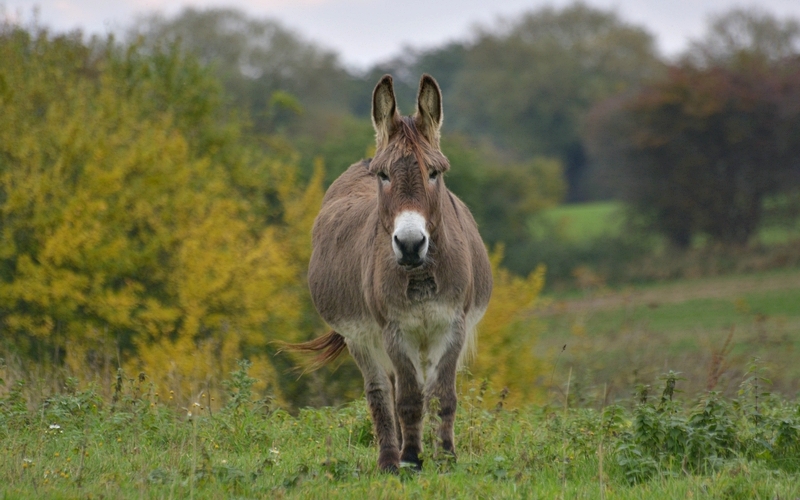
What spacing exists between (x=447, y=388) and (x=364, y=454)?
0.81m

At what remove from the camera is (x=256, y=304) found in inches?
562

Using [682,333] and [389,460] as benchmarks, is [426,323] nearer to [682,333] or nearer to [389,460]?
[389,460]

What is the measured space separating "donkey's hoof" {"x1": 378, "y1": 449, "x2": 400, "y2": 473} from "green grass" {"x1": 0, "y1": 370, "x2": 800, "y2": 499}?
69mm

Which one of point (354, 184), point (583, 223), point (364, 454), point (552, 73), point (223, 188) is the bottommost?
point (583, 223)

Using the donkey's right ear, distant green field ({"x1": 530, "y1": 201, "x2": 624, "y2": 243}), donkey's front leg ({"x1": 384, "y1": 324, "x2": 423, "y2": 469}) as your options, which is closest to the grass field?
donkey's front leg ({"x1": 384, "y1": 324, "x2": 423, "y2": 469})

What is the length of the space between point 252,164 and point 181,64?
265 centimetres

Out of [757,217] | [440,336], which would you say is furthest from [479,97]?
[440,336]

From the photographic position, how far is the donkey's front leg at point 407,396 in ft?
17.5

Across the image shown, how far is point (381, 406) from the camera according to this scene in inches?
225

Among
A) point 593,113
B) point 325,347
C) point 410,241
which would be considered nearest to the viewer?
point 410,241

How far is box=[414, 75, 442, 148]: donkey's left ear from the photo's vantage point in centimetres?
546

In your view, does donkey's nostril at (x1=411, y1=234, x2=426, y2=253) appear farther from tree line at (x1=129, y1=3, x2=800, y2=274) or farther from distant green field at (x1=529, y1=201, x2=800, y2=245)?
distant green field at (x1=529, y1=201, x2=800, y2=245)

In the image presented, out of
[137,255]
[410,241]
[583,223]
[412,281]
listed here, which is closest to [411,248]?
[410,241]

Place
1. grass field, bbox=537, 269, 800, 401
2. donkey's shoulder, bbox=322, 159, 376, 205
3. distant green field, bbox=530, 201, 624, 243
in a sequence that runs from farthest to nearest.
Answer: distant green field, bbox=530, 201, 624, 243 < grass field, bbox=537, 269, 800, 401 < donkey's shoulder, bbox=322, 159, 376, 205
